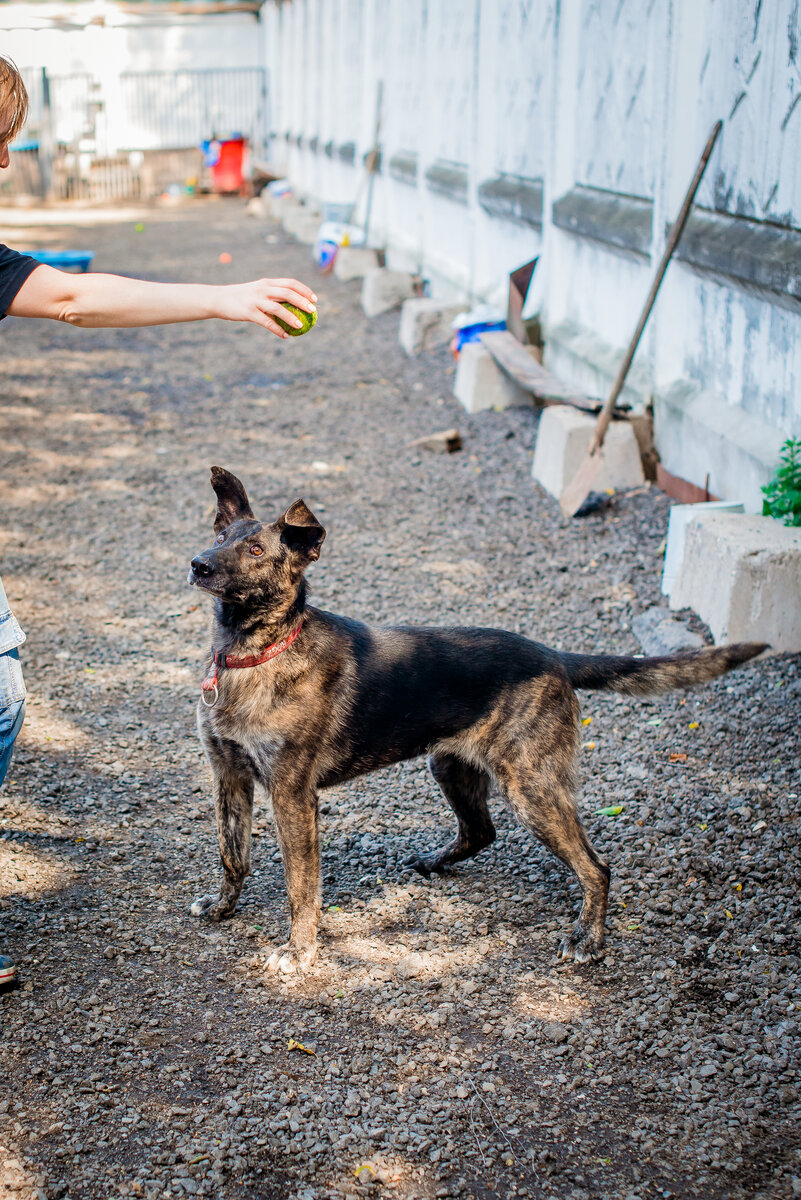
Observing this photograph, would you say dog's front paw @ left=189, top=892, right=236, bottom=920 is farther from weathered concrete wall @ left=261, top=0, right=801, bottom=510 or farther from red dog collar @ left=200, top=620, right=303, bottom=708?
weathered concrete wall @ left=261, top=0, right=801, bottom=510

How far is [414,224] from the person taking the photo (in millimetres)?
15766

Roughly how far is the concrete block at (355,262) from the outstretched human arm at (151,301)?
14301mm

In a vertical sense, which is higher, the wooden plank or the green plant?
the green plant

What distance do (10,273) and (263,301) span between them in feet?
2.04

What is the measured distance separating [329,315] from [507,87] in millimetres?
4377

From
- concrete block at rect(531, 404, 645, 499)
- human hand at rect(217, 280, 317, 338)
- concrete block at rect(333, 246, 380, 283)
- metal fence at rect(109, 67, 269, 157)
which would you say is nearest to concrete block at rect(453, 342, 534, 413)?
concrete block at rect(531, 404, 645, 499)

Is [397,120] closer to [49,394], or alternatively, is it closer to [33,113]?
[49,394]

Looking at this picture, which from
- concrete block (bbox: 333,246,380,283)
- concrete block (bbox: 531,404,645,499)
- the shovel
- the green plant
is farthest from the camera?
concrete block (bbox: 333,246,380,283)

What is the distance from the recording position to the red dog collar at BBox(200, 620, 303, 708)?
10.6 ft

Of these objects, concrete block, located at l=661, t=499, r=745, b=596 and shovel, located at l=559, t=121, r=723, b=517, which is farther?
shovel, located at l=559, t=121, r=723, b=517

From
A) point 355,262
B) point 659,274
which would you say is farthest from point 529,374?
point 355,262

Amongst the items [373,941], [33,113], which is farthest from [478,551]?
[33,113]

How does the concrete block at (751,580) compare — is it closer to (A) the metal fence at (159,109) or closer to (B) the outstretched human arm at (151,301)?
(B) the outstretched human arm at (151,301)

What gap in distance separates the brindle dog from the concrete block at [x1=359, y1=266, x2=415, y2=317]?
11807 millimetres
